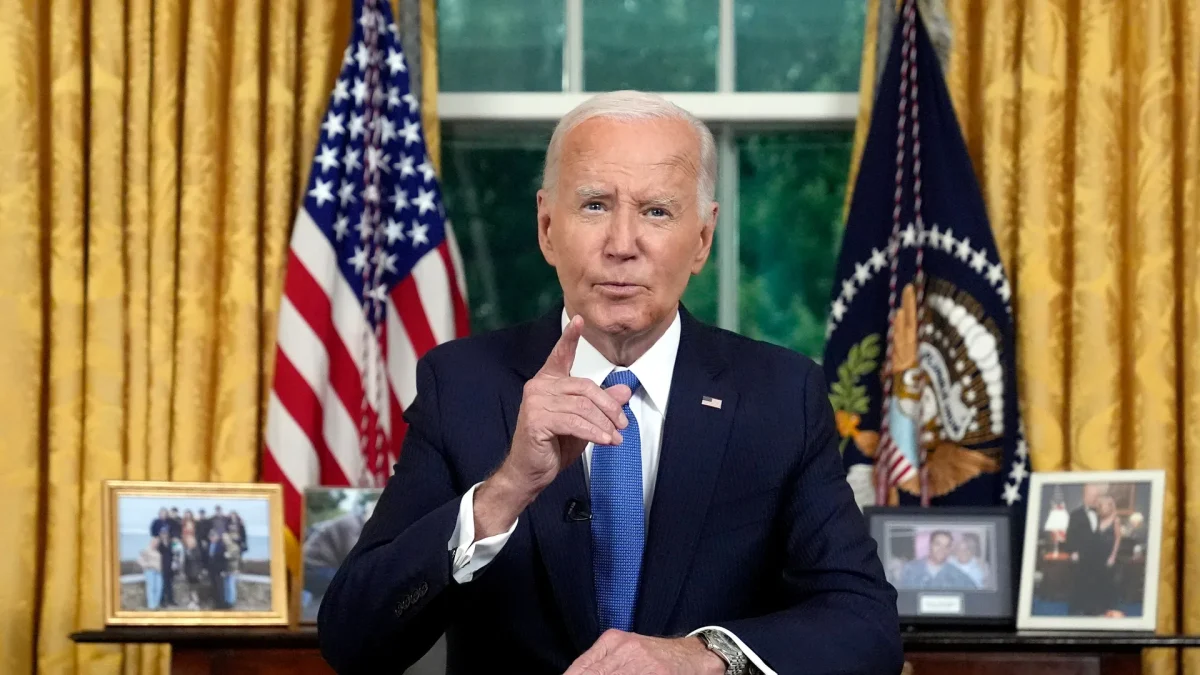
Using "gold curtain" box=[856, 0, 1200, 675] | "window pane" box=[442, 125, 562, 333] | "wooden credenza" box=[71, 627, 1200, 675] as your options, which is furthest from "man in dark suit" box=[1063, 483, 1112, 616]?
"window pane" box=[442, 125, 562, 333]

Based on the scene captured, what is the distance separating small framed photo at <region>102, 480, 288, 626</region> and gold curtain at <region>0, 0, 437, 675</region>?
0.35m

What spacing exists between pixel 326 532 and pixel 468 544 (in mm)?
1693

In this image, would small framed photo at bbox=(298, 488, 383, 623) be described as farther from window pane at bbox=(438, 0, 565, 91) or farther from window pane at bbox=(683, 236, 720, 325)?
window pane at bbox=(438, 0, 565, 91)

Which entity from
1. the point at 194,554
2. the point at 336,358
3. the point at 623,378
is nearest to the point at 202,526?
the point at 194,554

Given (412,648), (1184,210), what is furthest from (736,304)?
(412,648)

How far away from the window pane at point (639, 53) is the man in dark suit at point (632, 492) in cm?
209

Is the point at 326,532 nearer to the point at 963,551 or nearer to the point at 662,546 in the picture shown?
the point at 963,551

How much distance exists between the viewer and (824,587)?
6.66ft

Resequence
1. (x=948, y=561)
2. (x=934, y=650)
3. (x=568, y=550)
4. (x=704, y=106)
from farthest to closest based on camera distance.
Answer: (x=704, y=106) → (x=948, y=561) → (x=934, y=650) → (x=568, y=550)

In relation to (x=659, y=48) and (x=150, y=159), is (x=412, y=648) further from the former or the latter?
(x=659, y=48)

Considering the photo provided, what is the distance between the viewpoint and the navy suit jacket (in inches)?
75.4

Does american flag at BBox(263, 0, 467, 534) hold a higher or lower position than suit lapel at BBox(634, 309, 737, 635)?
higher

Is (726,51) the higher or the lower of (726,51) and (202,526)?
the higher

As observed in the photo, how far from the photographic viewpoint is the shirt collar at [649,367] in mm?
2141
